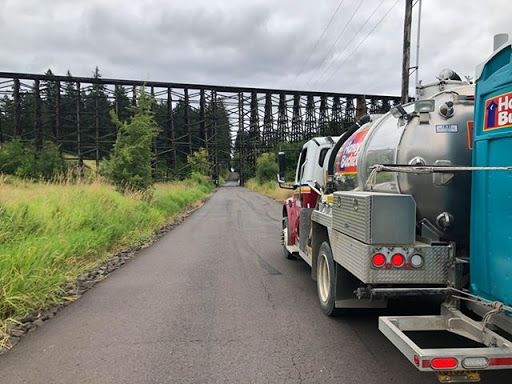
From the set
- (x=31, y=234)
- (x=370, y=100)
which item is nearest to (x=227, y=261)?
(x=31, y=234)

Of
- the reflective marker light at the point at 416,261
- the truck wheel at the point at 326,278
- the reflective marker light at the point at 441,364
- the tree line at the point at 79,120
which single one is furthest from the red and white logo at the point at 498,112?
the tree line at the point at 79,120

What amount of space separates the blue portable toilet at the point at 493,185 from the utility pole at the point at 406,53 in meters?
10.7

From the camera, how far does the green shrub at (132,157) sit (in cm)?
1563

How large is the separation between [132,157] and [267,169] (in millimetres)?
30935

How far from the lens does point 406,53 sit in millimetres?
13109

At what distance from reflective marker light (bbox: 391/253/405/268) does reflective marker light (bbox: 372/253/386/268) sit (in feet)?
0.25

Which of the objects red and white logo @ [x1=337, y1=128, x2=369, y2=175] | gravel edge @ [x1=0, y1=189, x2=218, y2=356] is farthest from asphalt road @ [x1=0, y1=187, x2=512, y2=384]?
red and white logo @ [x1=337, y1=128, x2=369, y2=175]

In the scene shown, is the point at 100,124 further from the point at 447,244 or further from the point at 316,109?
the point at 447,244

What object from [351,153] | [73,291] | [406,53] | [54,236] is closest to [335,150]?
[351,153]

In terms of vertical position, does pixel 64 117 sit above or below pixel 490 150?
above

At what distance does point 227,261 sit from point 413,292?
16.9 ft

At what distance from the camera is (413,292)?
11.0ft

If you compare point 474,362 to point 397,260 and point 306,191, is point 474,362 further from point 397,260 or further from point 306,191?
point 306,191

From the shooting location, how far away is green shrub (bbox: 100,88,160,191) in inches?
615
